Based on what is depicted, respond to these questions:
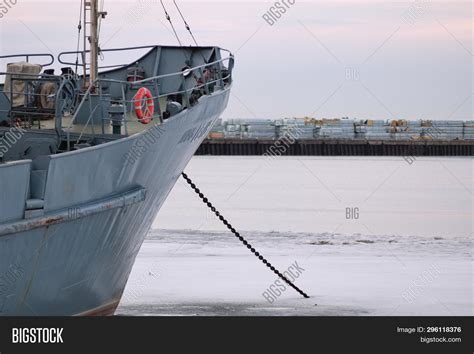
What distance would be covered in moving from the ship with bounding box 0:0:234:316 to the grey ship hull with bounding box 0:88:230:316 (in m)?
0.01

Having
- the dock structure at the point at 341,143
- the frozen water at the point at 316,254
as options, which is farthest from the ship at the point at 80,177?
the dock structure at the point at 341,143

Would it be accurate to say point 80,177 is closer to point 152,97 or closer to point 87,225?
point 87,225

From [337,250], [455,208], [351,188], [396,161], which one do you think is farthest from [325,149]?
[337,250]

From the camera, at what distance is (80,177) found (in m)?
11.9

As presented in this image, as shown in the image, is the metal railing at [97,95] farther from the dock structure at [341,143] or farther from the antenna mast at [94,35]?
the dock structure at [341,143]

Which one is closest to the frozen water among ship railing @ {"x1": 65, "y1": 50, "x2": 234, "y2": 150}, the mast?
ship railing @ {"x1": 65, "y1": 50, "x2": 234, "y2": 150}

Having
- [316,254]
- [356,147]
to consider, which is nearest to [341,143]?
[356,147]

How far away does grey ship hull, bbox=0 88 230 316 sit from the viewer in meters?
11.2

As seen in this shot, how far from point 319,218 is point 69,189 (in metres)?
18.6

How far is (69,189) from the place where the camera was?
11.8m

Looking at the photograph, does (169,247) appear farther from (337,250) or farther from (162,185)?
(162,185)

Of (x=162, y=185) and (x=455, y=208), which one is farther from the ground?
(x=162, y=185)

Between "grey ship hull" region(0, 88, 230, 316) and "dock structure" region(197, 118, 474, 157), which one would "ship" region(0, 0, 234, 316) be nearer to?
"grey ship hull" region(0, 88, 230, 316)

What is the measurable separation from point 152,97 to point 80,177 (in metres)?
1.85
